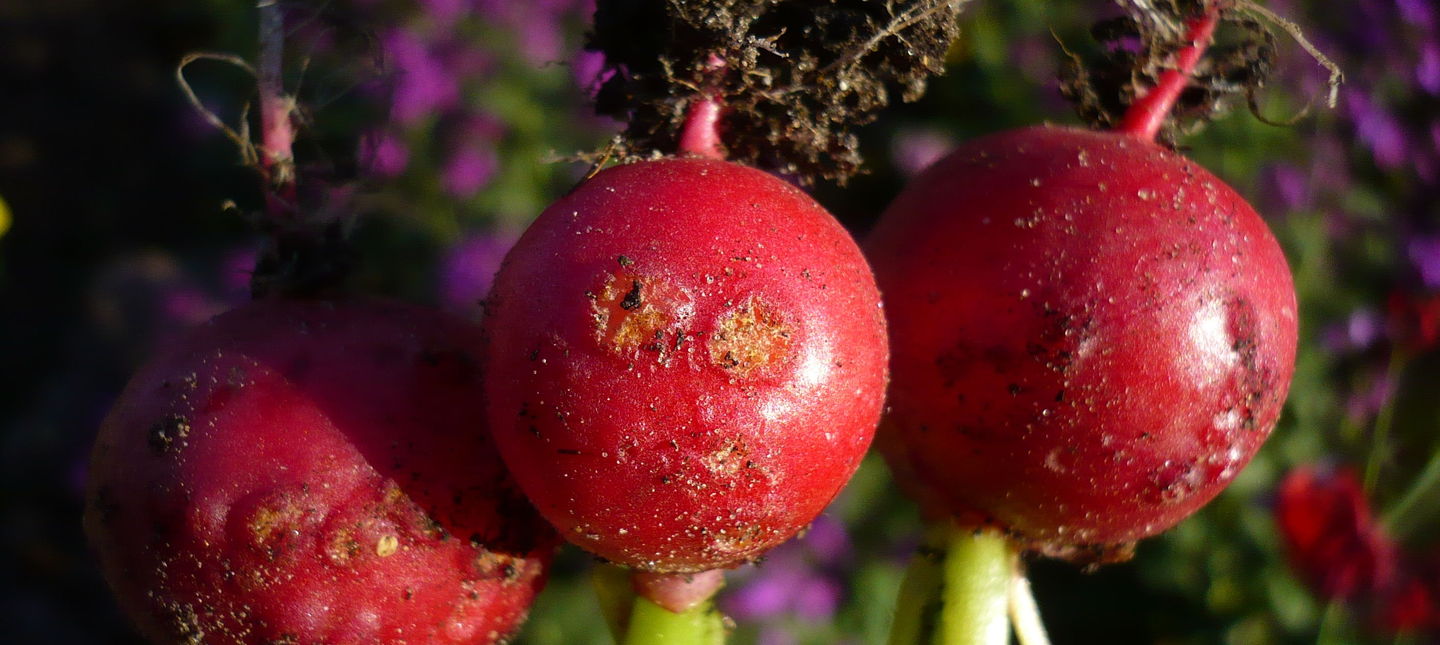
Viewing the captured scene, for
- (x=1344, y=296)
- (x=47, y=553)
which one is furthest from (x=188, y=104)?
(x=1344, y=296)

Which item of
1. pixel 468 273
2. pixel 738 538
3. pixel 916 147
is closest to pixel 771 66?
pixel 738 538

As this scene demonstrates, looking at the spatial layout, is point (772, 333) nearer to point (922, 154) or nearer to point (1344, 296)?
point (922, 154)

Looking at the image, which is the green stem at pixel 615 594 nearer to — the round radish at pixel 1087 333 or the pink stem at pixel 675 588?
the pink stem at pixel 675 588

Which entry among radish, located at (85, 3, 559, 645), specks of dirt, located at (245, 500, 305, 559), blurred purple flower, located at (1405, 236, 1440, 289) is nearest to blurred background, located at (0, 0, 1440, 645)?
blurred purple flower, located at (1405, 236, 1440, 289)

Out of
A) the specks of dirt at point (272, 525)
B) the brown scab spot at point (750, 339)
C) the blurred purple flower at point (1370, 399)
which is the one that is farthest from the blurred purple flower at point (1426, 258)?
the specks of dirt at point (272, 525)

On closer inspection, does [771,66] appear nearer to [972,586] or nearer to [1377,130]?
[972,586]
